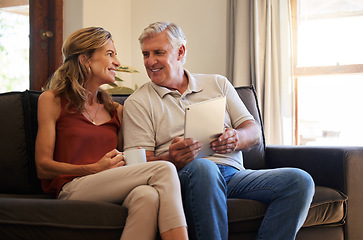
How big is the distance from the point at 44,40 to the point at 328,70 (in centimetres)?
→ 233

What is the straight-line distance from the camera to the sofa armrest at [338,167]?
6.13 feet

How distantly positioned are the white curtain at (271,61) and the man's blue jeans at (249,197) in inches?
74.8

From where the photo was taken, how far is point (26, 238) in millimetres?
1312

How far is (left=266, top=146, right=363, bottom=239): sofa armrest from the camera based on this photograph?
1.87 meters

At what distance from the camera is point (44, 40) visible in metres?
3.47

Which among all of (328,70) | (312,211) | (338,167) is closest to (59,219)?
(312,211)

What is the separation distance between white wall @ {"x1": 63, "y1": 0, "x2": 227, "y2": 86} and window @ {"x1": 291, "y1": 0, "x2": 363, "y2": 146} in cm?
67

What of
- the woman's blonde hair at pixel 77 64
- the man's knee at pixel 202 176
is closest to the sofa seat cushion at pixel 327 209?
the man's knee at pixel 202 176

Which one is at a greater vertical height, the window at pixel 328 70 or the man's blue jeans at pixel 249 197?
the window at pixel 328 70

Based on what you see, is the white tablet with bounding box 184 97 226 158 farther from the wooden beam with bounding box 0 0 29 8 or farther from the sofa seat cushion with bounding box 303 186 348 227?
the wooden beam with bounding box 0 0 29 8

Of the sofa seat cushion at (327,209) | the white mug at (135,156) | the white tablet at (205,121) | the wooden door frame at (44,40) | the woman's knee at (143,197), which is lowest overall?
the sofa seat cushion at (327,209)

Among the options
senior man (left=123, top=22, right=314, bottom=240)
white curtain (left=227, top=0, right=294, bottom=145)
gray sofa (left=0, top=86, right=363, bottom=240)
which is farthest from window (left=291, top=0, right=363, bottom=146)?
senior man (left=123, top=22, right=314, bottom=240)

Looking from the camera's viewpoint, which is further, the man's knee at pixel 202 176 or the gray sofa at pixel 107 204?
the man's knee at pixel 202 176

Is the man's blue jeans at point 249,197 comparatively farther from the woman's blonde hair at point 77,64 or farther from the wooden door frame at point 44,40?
the wooden door frame at point 44,40
